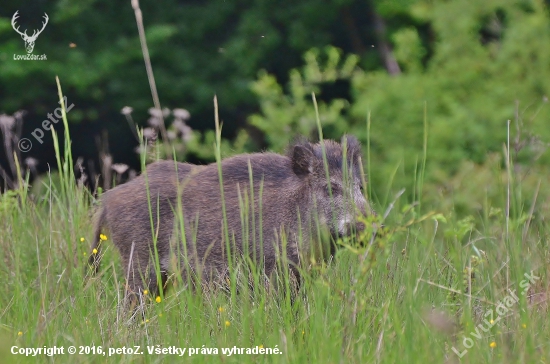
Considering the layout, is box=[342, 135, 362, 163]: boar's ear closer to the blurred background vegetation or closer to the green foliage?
the blurred background vegetation

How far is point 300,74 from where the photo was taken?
12539 millimetres

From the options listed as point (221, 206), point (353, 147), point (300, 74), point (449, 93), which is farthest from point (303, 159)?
point (300, 74)

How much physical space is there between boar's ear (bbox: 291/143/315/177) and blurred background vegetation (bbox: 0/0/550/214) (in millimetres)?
3939

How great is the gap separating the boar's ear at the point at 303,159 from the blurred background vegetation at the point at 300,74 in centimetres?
394

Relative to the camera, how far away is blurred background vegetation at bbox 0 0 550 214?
9.65m

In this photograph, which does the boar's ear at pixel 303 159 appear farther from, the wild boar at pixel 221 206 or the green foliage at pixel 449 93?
the green foliage at pixel 449 93

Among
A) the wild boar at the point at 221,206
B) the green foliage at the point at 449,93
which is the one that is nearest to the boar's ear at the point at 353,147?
the wild boar at the point at 221,206

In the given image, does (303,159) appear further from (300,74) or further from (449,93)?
(300,74)

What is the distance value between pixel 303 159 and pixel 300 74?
26.6 ft

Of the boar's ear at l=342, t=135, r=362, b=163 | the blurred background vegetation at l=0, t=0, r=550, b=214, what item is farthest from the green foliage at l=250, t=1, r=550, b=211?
the boar's ear at l=342, t=135, r=362, b=163

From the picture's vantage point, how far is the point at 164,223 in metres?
4.52

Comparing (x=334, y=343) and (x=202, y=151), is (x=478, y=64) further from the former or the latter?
(x=334, y=343)

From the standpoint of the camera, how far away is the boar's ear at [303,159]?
4.55 m

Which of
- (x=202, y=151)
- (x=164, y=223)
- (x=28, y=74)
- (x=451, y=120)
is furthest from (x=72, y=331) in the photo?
(x=28, y=74)
